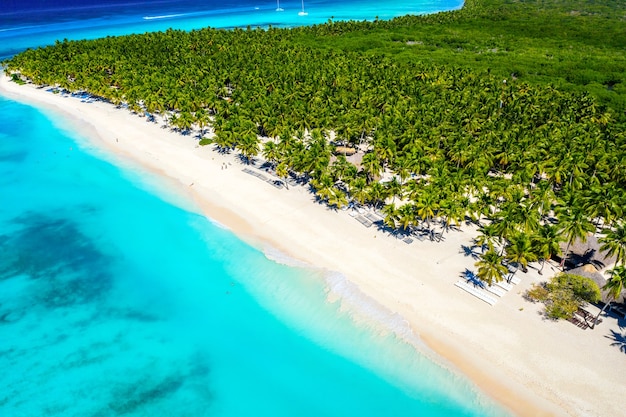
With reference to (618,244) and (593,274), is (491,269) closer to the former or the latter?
(593,274)

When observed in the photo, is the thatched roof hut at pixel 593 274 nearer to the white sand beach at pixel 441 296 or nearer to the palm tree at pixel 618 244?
the palm tree at pixel 618 244

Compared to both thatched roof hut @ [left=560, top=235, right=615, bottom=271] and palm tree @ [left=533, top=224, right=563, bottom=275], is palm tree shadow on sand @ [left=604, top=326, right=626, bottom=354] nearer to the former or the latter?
thatched roof hut @ [left=560, top=235, right=615, bottom=271]

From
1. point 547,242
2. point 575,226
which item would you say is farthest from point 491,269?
point 575,226

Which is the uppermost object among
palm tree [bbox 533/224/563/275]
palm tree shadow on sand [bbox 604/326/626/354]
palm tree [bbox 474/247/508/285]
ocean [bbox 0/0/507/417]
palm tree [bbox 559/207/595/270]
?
palm tree [bbox 559/207/595/270]

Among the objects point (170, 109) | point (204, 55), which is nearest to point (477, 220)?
point (170, 109)

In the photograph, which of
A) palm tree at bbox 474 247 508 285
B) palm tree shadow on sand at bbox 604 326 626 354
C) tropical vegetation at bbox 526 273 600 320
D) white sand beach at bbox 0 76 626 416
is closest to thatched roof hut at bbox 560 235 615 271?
white sand beach at bbox 0 76 626 416

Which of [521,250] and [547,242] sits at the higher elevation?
[547,242]

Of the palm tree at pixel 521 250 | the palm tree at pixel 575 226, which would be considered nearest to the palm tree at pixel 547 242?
the palm tree at pixel 521 250
